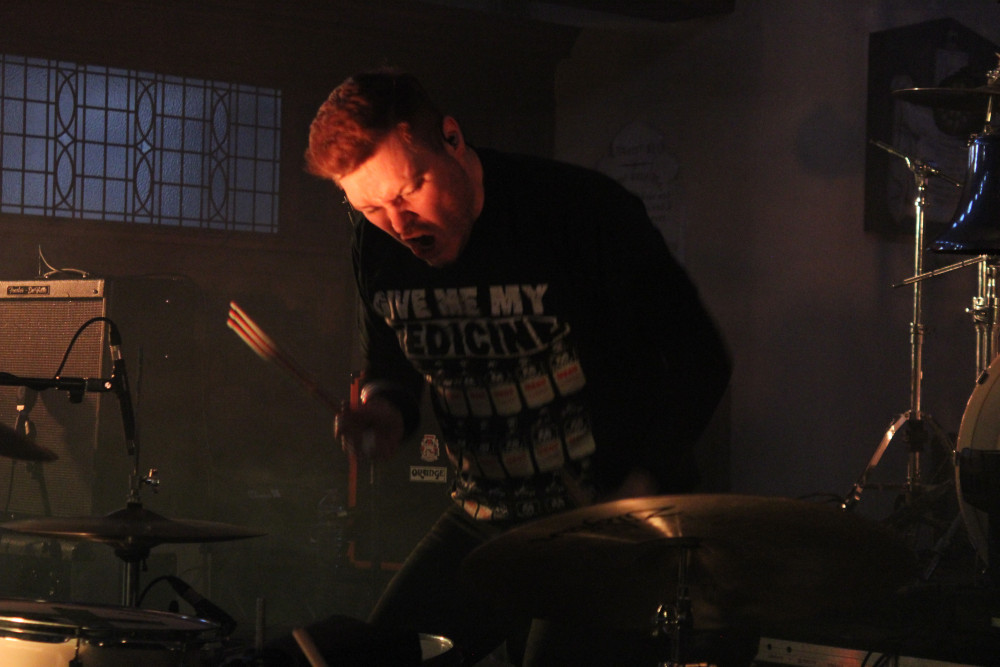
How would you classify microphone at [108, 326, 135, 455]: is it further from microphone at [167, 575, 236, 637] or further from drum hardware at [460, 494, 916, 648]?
drum hardware at [460, 494, 916, 648]

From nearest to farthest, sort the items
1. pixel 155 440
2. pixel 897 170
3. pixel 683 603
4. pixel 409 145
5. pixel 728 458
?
pixel 683 603
pixel 409 145
pixel 155 440
pixel 897 170
pixel 728 458

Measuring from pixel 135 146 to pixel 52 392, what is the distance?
1.77 m

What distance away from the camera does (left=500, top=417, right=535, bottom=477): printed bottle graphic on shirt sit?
168 cm

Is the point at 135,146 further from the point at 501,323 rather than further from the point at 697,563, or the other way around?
the point at 697,563

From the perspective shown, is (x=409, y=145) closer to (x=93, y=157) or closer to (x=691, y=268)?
(x=691, y=268)

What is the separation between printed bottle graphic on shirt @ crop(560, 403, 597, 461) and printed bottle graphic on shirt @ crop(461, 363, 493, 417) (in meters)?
0.12

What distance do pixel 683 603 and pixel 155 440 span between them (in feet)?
9.19

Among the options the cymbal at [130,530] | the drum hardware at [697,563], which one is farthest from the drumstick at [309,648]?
the cymbal at [130,530]

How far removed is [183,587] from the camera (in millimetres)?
1927

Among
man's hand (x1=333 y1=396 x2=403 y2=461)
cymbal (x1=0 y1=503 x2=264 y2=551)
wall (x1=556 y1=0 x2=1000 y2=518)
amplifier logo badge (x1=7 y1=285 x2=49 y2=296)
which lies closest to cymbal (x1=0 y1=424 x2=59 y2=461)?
cymbal (x1=0 y1=503 x2=264 y2=551)

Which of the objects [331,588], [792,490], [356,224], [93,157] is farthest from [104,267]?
[356,224]

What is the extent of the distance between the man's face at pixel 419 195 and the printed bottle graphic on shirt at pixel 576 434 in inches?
11.8

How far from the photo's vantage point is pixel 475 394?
5.63ft

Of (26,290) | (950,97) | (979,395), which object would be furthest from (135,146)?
(979,395)
